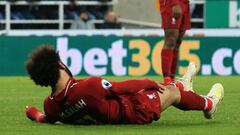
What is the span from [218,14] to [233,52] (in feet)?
11.7

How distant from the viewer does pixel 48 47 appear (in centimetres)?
806

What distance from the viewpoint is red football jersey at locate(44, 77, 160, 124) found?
7.91 m

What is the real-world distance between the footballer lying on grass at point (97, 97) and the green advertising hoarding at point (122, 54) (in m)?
11.7

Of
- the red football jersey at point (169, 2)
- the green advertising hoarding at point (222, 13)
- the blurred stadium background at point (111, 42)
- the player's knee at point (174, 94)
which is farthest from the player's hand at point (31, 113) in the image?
the green advertising hoarding at point (222, 13)

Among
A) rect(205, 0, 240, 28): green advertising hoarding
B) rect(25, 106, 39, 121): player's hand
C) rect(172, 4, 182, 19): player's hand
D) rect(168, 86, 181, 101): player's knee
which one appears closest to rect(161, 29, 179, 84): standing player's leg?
rect(172, 4, 182, 19): player's hand

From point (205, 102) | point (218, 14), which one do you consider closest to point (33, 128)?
point (205, 102)

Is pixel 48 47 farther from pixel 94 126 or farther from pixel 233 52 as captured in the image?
pixel 233 52

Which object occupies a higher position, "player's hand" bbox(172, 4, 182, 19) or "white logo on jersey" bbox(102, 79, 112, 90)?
"player's hand" bbox(172, 4, 182, 19)

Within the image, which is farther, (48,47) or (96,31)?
(96,31)

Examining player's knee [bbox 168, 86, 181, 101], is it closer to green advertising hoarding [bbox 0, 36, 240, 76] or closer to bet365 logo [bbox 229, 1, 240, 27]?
green advertising hoarding [bbox 0, 36, 240, 76]

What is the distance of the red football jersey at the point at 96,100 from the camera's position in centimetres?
791

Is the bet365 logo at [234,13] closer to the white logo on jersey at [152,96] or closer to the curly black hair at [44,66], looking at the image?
the white logo on jersey at [152,96]

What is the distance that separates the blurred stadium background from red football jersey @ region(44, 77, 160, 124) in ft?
3.65

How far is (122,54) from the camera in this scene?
2014 centimetres
